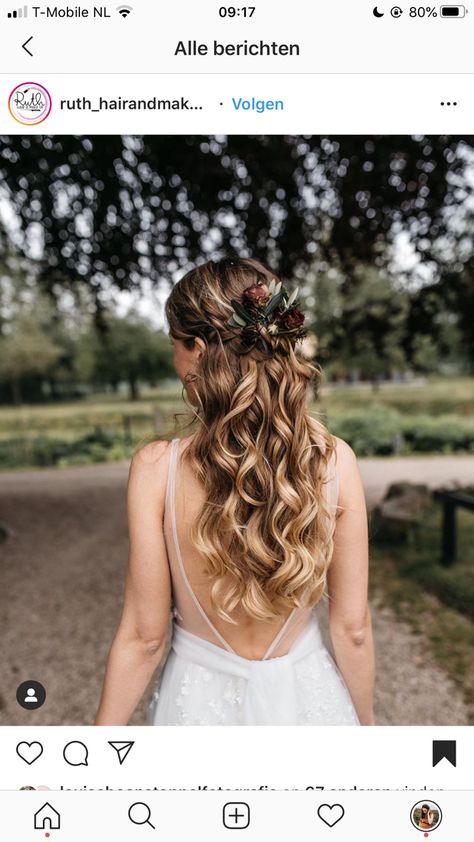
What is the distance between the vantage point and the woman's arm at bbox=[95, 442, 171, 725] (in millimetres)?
1171

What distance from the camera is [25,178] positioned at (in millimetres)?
3717

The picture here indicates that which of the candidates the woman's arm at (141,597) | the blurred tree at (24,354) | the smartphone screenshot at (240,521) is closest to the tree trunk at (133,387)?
the blurred tree at (24,354)

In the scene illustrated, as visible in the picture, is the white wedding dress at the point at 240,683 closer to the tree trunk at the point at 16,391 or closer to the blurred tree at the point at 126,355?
the blurred tree at the point at 126,355

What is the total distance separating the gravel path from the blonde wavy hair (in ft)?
7.36

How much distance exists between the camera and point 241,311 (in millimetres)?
1052
